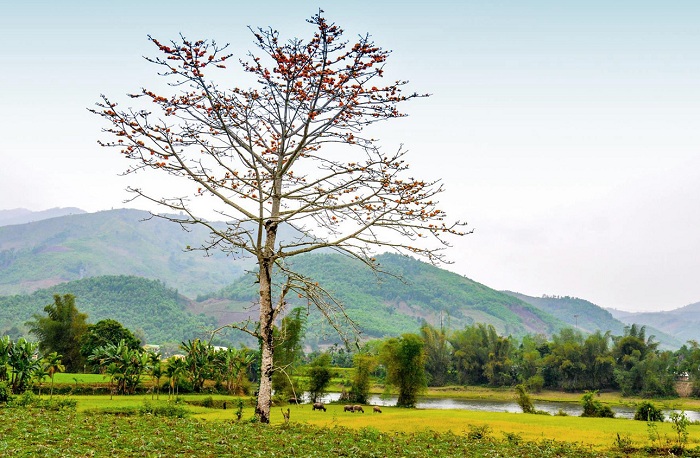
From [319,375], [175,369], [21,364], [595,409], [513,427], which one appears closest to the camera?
[513,427]

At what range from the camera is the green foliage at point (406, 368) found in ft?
148

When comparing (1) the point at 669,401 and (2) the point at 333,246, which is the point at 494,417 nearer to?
(2) the point at 333,246

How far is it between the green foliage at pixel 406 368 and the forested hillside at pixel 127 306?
3830 inches

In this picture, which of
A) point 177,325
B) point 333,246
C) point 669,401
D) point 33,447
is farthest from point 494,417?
point 177,325

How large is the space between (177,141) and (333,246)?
15.1 feet

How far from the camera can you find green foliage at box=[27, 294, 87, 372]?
160ft

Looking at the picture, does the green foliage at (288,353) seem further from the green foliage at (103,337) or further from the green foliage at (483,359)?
the green foliage at (483,359)

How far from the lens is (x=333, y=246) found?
14984 mm

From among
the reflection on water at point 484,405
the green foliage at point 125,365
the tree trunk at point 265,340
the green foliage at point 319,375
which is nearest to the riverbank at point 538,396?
the reflection on water at point 484,405

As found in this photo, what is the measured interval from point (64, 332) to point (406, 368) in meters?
28.7

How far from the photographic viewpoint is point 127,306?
504ft

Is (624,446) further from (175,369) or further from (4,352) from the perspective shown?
(4,352)

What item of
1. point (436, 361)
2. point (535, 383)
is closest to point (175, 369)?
point (436, 361)

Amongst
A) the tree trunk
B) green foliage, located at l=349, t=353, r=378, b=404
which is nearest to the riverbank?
green foliage, located at l=349, t=353, r=378, b=404
